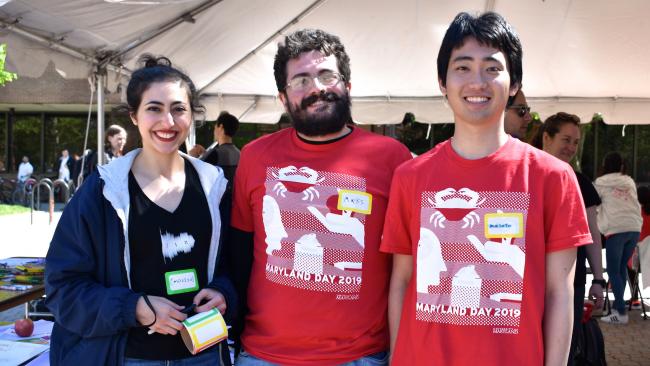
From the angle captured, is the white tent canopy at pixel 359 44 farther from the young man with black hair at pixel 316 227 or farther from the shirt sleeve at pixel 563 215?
the shirt sleeve at pixel 563 215

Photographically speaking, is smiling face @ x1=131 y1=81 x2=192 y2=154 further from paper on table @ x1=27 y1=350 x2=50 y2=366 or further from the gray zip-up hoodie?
the gray zip-up hoodie

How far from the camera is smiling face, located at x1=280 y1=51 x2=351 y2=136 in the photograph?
1999 millimetres

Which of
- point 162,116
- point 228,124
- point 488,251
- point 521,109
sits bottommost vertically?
point 488,251

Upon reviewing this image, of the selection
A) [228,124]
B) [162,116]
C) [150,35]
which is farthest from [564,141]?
[150,35]

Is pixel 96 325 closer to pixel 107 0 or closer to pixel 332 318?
pixel 332 318

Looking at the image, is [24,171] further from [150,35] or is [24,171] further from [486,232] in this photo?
[486,232]

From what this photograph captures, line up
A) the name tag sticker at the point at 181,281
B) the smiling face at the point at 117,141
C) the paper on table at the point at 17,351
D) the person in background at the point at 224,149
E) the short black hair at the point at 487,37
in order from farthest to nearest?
the smiling face at the point at 117,141 < the person in background at the point at 224,149 < the paper on table at the point at 17,351 < the name tag sticker at the point at 181,281 < the short black hair at the point at 487,37

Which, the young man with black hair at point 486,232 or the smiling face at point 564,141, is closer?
the young man with black hair at point 486,232

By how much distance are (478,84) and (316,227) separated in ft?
2.23

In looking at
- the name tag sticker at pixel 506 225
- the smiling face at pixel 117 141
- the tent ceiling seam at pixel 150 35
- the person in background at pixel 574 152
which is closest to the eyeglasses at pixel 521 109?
the person in background at pixel 574 152

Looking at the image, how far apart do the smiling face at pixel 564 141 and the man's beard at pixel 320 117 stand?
197 centimetres

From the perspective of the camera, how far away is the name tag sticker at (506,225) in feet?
5.25

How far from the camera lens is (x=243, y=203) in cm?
212

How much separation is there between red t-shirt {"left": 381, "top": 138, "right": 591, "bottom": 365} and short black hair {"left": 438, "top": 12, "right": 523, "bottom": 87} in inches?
9.6
